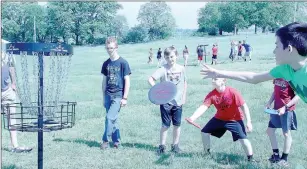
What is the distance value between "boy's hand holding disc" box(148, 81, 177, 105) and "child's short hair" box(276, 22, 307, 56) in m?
2.85

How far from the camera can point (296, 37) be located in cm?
345

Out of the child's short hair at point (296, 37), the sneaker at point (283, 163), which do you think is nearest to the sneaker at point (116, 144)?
the sneaker at point (283, 163)

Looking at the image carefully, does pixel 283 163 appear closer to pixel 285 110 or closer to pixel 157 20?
pixel 285 110

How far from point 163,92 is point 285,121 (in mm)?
1699

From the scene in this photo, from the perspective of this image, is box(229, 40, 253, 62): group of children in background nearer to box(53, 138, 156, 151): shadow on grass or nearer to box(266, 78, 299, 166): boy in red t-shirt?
box(53, 138, 156, 151): shadow on grass

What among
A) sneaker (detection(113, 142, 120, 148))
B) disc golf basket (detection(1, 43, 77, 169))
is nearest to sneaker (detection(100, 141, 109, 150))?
sneaker (detection(113, 142, 120, 148))

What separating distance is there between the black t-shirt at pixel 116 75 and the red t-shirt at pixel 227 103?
1.66 meters

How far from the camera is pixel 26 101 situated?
4.43 meters

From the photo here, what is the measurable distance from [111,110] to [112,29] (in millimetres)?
85218

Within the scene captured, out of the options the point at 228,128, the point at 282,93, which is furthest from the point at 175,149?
the point at 282,93

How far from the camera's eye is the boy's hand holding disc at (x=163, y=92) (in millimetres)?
6195

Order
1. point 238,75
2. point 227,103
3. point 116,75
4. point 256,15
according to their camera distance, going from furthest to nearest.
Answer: point 256,15 < point 116,75 < point 227,103 < point 238,75

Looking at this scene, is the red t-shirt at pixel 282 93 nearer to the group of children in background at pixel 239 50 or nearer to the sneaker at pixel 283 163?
the sneaker at pixel 283 163

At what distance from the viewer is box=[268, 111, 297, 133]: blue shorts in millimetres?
6035
